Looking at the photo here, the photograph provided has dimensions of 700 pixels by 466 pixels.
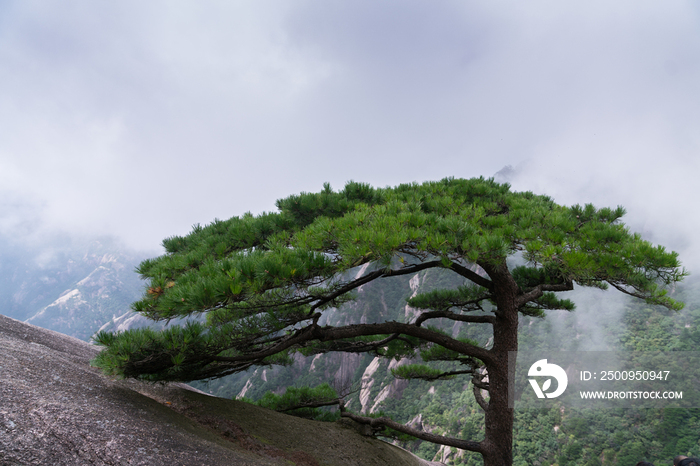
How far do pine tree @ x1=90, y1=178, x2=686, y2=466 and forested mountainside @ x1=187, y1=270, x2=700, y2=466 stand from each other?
643cm

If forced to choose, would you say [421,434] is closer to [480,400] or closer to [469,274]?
[480,400]

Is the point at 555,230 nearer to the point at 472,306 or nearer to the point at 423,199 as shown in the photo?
the point at 423,199

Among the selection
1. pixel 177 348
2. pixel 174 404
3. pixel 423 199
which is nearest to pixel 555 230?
pixel 423 199

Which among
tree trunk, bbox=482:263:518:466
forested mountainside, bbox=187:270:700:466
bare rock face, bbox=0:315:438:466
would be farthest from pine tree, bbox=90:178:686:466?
forested mountainside, bbox=187:270:700:466

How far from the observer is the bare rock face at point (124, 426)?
190 centimetres

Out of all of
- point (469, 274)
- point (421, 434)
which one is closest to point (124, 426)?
point (421, 434)

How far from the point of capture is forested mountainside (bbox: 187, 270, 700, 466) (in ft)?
63.1

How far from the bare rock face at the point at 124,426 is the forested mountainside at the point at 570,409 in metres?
5.62

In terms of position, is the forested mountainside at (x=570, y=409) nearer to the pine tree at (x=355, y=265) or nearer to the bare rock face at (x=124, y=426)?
the bare rock face at (x=124, y=426)

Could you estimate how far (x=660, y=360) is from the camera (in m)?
22.4

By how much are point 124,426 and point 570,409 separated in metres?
30.4

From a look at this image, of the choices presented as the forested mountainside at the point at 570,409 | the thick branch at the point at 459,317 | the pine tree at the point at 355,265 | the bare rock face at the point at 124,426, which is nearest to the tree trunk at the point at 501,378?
the pine tree at the point at 355,265

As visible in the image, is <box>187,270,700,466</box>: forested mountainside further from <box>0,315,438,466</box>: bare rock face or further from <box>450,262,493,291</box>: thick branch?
<box>450,262,493,291</box>: thick branch

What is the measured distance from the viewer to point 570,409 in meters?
23.3
